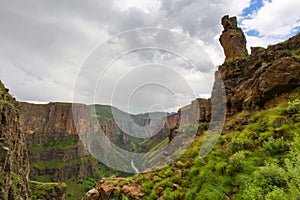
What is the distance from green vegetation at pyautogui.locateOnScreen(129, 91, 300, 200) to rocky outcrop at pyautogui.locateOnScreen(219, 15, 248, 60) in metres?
23.6

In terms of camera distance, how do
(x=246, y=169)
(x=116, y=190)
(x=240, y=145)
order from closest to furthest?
1. (x=246, y=169)
2. (x=116, y=190)
3. (x=240, y=145)

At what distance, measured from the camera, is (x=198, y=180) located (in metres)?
10.9

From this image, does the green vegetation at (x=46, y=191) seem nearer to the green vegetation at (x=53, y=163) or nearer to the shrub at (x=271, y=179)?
the green vegetation at (x=53, y=163)

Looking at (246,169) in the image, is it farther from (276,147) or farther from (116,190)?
(116,190)

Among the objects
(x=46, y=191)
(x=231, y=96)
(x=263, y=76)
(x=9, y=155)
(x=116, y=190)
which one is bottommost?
(x=46, y=191)

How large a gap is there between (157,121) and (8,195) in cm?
7576

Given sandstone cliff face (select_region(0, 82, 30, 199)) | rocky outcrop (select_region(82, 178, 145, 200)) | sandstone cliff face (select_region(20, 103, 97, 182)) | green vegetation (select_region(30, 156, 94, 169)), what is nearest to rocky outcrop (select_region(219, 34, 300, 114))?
rocky outcrop (select_region(82, 178, 145, 200))

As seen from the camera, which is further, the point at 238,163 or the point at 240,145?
the point at 240,145

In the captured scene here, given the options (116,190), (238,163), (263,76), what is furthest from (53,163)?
(238,163)

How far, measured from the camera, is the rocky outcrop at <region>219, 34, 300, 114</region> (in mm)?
18094

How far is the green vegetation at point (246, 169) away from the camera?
7.72 m

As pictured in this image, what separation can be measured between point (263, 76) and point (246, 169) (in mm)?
13306

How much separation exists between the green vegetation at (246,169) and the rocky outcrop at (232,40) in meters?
23.6

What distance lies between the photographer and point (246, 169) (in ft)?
33.4
